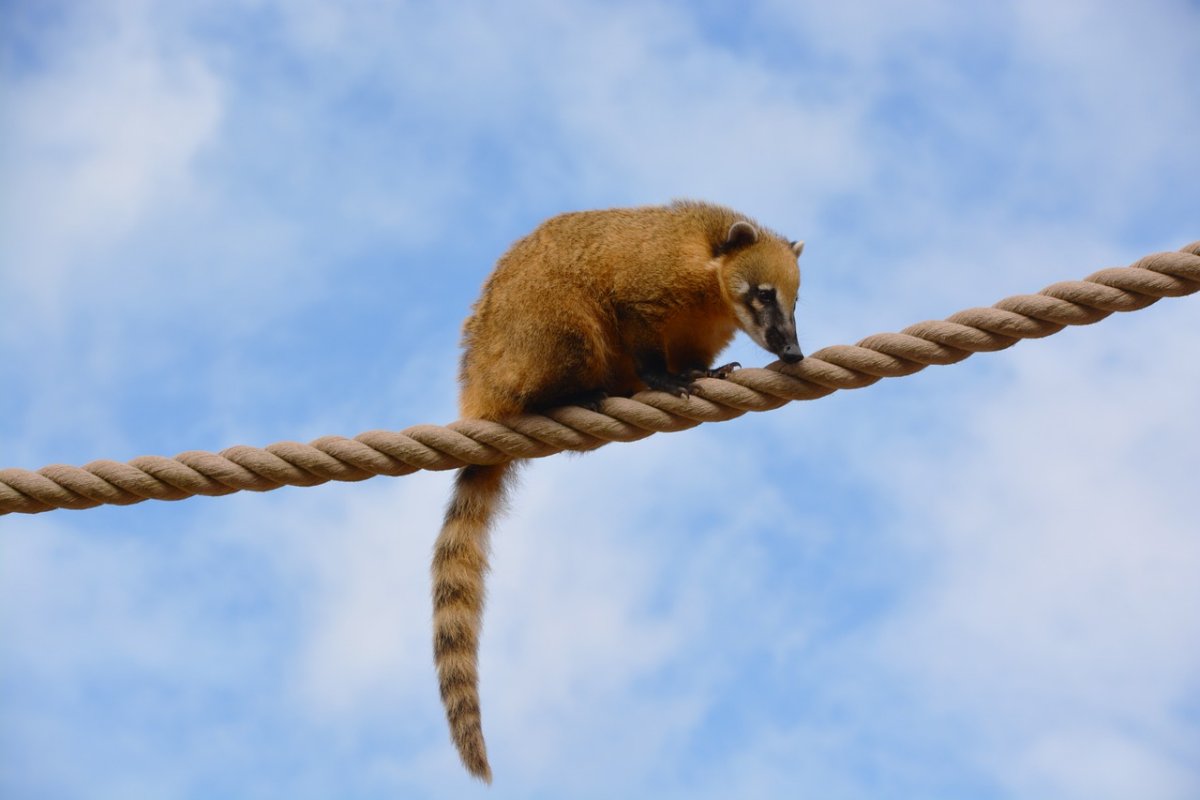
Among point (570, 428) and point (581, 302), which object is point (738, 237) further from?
point (570, 428)

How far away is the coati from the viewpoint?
188 inches

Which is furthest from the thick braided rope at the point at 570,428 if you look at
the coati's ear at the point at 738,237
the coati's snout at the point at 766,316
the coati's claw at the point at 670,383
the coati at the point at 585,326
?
the coati's ear at the point at 738,237

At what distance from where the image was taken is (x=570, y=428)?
4.66m

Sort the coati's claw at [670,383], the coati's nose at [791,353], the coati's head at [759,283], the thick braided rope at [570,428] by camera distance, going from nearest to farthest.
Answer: the thick braided rope at [570,428] < the coati's nose at [791,353] < the coati's claw at [670,383] < the coati's head at [759,283]

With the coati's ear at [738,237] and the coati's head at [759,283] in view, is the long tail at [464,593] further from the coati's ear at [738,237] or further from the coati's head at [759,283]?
the coati's ear at [738,237]

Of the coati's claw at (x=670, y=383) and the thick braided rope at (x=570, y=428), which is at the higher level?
the coati's claw at (x=670, y=383)

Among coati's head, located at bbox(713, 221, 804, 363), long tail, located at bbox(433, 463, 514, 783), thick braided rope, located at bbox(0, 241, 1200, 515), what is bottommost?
long tail, located at bbox(433, 463, 514, 783)

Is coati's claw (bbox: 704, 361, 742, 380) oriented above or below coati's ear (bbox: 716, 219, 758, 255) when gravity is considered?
below

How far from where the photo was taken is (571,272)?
4.98 metres

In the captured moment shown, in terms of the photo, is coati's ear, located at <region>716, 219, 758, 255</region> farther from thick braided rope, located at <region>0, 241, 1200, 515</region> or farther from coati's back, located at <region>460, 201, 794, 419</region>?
thick braided rope, located at <region>0, 241, 1200, 515</region>

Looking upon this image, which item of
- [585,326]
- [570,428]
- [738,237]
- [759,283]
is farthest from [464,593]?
[738,237]

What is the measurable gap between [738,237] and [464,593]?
2.04 m

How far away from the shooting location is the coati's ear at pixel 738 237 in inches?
207

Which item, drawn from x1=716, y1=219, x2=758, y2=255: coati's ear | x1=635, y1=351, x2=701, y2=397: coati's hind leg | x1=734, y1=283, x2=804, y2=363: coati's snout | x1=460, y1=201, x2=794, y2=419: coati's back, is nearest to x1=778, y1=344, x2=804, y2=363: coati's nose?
x1=734, y1=283, x2=804, y2=363: coati's snout
